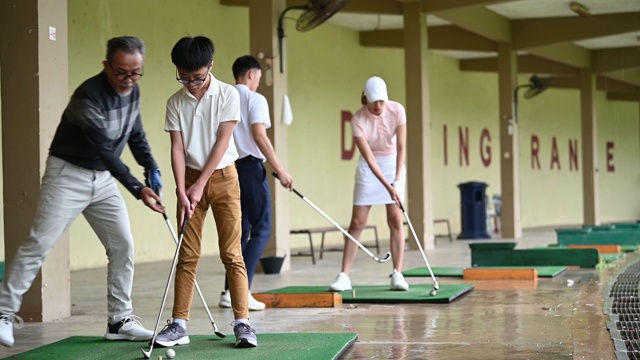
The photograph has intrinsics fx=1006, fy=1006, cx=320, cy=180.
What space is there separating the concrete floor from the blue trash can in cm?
978

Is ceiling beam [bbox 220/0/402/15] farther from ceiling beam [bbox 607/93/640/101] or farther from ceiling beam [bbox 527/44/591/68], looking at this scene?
ceiling beam [bbox 607/93/640/101]

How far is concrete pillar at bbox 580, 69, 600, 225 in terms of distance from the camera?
22.1 m

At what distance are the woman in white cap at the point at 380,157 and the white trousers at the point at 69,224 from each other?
8.68ft

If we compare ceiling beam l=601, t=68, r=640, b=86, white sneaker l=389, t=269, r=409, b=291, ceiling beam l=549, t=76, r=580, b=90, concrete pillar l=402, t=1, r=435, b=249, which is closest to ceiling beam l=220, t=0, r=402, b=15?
concrete pillar l=402, t=1, r=435, b=249

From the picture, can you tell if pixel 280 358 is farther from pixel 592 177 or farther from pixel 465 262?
pixel 592 177

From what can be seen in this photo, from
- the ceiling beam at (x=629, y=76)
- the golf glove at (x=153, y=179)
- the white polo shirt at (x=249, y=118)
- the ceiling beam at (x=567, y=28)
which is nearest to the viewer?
the golf glove at (x=153, y=179)

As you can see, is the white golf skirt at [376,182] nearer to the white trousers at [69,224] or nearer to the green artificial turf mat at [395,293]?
the green artificial turf mat at [395,293]

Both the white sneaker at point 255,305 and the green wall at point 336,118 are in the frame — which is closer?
the white sneaker at point 255,305

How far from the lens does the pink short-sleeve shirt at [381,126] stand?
24.1 feet

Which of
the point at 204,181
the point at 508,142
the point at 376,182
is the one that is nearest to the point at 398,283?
the point at 376,182

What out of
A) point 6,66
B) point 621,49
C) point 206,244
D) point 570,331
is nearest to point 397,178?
point 570,331

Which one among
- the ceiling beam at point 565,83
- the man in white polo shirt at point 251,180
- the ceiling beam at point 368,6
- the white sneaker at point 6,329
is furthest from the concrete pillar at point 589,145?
the white sneaker at point 6,329

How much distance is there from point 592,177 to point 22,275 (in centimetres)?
1936

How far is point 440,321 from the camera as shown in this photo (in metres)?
5.85
